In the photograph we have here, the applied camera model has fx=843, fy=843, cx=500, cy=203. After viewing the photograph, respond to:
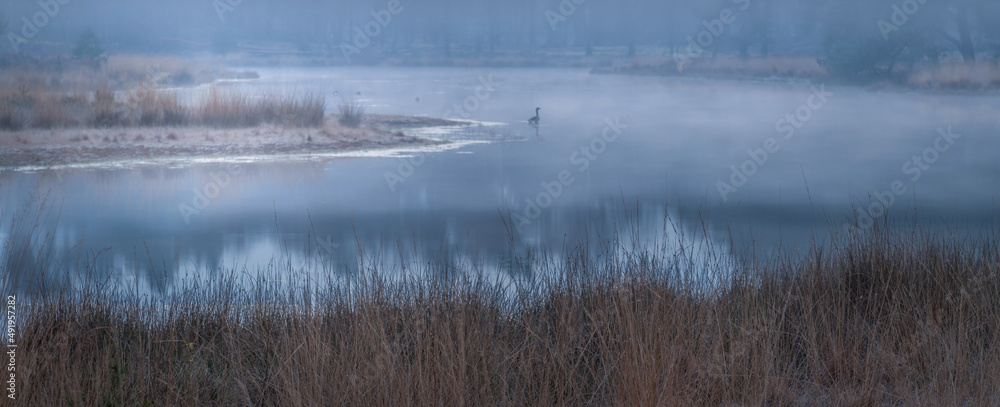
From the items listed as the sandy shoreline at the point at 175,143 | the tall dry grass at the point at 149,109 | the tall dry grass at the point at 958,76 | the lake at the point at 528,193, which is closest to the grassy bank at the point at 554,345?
the lake at the point at 528,193

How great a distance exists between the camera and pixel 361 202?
9.35 metres

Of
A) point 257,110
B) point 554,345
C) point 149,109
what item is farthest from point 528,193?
point 149,109

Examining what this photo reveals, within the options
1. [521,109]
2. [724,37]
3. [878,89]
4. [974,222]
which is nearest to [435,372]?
[974,222]

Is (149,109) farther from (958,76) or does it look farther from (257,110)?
(958,76)

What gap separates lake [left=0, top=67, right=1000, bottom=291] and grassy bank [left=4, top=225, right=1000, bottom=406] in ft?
1.05

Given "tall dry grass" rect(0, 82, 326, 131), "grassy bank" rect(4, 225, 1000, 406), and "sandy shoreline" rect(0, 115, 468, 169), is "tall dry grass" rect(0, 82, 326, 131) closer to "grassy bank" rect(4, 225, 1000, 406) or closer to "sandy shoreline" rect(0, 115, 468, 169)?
"sandy shoreline" rect(0, 115, 468, 169)

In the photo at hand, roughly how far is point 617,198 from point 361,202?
2.86 m

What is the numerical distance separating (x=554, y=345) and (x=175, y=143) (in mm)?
10249

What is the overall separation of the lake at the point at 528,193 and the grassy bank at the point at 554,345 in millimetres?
319

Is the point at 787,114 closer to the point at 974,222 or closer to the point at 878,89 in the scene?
the point at 878,89

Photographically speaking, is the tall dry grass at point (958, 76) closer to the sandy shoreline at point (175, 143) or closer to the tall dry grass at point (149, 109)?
the sandy shoreline at point (175, 143)


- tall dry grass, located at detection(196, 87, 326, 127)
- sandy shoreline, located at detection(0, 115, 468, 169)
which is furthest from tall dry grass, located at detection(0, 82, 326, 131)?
sandy shoreline, located at detection(0, 115, 468, 169)

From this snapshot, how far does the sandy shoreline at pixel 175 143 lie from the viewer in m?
11.3

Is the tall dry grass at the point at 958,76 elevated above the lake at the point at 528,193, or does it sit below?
above
